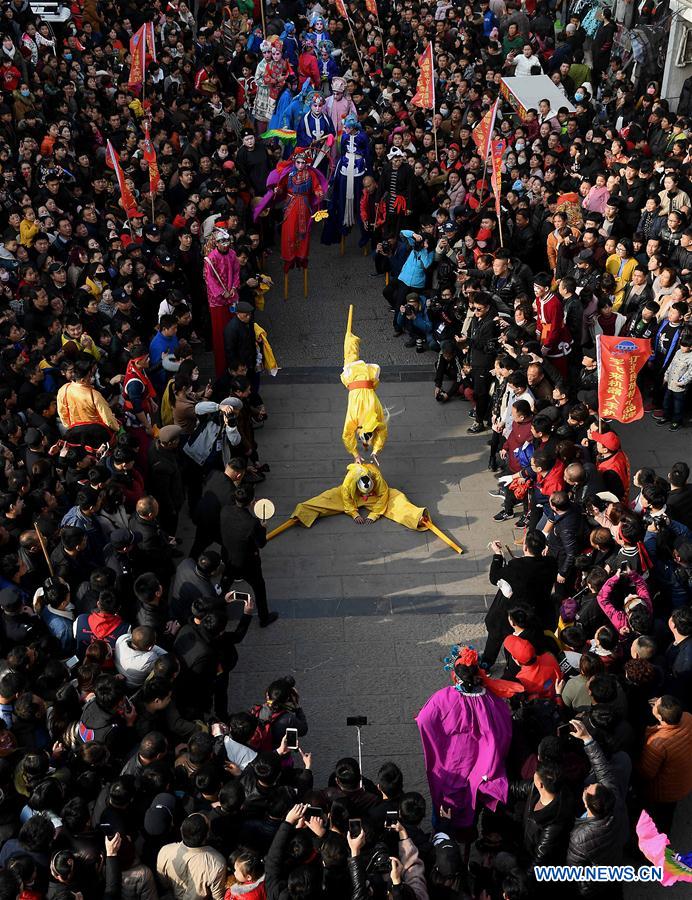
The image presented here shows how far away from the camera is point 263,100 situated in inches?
655

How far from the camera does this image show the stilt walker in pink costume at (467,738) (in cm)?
611

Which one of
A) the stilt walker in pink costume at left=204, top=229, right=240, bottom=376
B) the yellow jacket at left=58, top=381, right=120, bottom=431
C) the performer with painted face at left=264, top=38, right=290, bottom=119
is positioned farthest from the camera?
the performer with painted face at left=264, top=38, right=290, bottom=119

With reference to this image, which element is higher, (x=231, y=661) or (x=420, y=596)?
(x=231, y=661)

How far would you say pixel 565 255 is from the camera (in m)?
11.4

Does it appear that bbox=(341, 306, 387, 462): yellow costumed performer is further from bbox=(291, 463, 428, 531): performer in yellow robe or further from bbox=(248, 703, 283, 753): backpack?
bbox=(248, 703, 283, 753): backpack

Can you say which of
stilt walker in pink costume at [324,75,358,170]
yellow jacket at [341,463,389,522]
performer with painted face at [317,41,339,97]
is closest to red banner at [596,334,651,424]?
yellow jacket at [341,463,389,522]

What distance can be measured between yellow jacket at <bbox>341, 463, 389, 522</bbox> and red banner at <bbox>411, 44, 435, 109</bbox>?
23.6 feet

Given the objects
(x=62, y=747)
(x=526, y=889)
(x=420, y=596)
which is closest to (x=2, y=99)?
(x=420, y=596)

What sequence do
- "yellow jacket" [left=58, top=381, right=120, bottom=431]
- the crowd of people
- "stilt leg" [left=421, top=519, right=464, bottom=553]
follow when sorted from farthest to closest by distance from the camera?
"stilt leg" [left=421, top=519, right=464, bottom=553] → "yellow jacket" [left=58, top=381, right=120, bottom=431] → the crowd of people

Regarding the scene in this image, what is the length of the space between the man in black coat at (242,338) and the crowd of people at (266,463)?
36mm

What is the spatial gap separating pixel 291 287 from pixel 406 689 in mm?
7340

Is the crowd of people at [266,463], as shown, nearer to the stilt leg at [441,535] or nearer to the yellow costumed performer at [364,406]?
the stilt leg at [441,535]

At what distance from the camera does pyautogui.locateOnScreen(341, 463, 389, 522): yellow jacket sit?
959 centimetres

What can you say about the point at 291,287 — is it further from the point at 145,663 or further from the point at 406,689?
the point at 145,663
